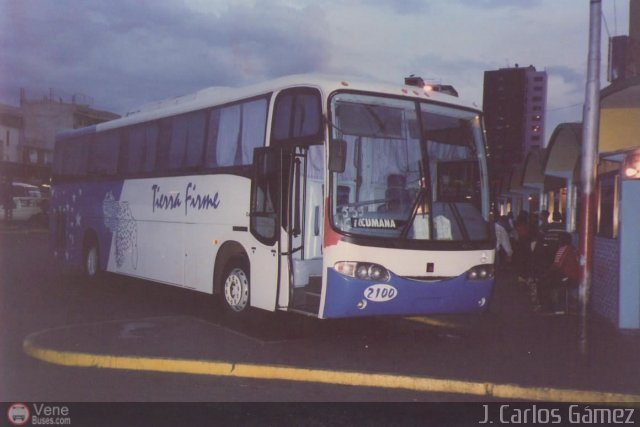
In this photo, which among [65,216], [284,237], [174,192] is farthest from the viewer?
[65,216]

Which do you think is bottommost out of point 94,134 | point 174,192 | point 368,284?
point 368,284

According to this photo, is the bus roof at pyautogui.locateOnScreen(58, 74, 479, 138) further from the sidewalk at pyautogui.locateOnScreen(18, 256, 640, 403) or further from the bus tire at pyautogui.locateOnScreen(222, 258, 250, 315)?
the sidewalk at pyautogui.locateOnScreen(18, 256, 640, 403)

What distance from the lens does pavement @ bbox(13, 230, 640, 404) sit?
23.9ft

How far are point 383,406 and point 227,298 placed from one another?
488cm

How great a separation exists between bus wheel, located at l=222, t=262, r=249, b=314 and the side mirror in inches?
112

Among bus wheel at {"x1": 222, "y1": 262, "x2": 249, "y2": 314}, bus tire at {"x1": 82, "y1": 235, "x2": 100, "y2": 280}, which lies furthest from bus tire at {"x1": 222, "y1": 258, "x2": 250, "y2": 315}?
bus tire at {"x1": 82, "y1": 235, "x2": 100, "y2": 280}

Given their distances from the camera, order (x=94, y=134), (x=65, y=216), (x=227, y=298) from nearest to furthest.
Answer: (x=227, y=298) → (x=94, y=134) → (x=65, y=216)

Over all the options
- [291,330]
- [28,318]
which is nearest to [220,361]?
[291,330]

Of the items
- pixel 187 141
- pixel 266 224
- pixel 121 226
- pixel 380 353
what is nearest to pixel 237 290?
pixel 266 224

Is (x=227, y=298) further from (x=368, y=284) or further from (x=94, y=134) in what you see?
(x=94, y=134)

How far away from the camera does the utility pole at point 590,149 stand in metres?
7.94

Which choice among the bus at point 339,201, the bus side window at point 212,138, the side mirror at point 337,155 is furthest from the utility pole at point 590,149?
the bus side window at point 212,138

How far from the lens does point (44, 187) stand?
2446 inches

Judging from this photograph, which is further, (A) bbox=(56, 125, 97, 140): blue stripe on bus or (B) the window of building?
(A) bbox=(56, 125, 97, 140): blue stripe on bus
